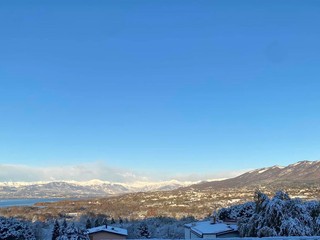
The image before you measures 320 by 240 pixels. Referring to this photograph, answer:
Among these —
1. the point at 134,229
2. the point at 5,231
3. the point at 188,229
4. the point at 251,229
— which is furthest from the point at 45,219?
the point at 251,229

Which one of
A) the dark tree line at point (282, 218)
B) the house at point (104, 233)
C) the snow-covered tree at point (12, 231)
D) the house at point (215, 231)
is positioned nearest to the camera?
the dark tree line at point (282, 218)

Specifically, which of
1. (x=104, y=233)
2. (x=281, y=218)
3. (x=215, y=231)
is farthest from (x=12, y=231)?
(x=281, y=218)

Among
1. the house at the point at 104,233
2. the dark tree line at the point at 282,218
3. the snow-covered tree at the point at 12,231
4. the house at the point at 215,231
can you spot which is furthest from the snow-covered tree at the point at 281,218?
the snow-covered tree at the point at 12,231

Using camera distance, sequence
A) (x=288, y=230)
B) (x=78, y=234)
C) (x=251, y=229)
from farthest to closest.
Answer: (x=78, y=234), (x=251, y=229), (x=288, y=230)

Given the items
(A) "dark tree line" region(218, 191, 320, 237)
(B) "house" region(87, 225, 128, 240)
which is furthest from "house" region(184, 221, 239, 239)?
(B) "house" region(87, 225, 128, 240)

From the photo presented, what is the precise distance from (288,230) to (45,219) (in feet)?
242

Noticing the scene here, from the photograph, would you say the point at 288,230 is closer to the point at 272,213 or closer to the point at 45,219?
the point at 272,213

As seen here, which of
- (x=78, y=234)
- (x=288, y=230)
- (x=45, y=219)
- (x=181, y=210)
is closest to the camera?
(x=288, y=230)

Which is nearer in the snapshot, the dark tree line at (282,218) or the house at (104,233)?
the dark tree line at (282,218)

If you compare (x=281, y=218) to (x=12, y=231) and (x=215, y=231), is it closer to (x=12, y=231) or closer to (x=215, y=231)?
(x=215, y=231)

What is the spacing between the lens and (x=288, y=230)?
2200 cm

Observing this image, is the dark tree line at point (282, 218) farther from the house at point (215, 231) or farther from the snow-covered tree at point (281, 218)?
the house at point (215, 231)

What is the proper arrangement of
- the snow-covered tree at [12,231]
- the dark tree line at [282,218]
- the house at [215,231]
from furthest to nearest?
the snow-covered tree at [12,231] < the house at [215,231] < the dark tree line at [282,218]

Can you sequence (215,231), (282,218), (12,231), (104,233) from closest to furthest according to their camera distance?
(282,218), (215,231), (12,231), (104,233)
